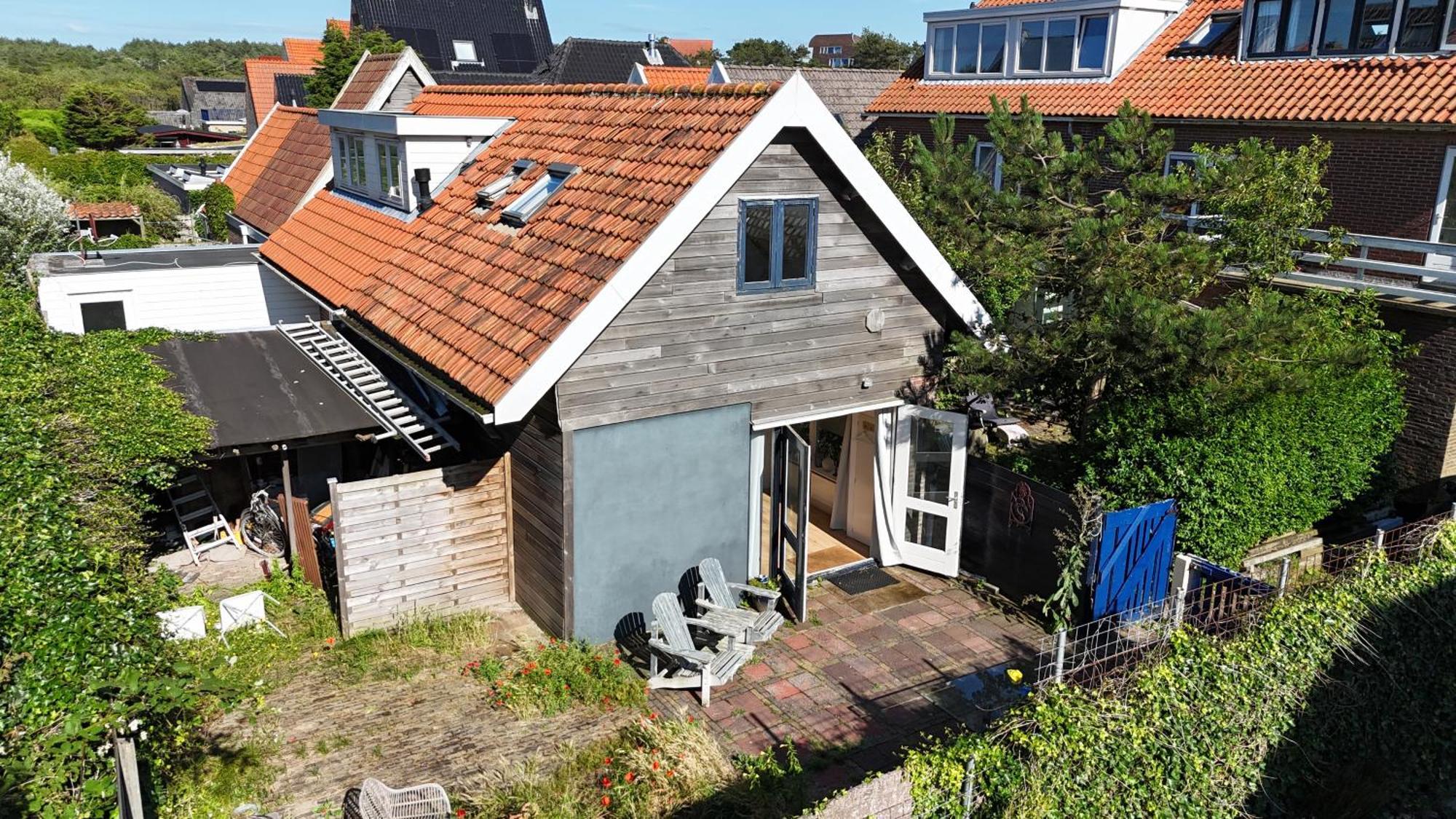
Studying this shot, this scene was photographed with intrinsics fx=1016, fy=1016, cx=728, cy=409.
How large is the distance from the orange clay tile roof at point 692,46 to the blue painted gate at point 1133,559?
102 metres

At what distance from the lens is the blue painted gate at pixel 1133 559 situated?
36.5ft

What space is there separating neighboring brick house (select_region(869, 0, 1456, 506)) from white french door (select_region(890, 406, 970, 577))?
23.6 ft

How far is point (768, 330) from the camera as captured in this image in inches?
450

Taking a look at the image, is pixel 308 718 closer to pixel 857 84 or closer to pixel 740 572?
pixel 740 572

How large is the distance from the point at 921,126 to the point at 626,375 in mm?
18586

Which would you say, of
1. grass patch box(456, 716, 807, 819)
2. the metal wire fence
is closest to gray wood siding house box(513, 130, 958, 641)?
grass patch box(456, 716, 807, 819)

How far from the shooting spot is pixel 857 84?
29750mm

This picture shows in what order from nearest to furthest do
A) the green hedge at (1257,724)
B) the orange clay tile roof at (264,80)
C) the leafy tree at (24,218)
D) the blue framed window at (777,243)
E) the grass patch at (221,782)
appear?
the green hedge at (1257,724), the grass patch at (221,782), the blue framed window at (777,243), the leafy tree at (24,218), the orange clay tile roof at (264,80)

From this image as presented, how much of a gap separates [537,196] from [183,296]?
885 cm

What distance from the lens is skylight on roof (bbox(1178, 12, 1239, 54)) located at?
21.7 m

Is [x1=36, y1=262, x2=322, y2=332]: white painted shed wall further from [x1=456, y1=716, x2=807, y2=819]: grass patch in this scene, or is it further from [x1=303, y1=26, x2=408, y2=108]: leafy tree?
[x1=303, y1=26, x2=408, y2=108]: leafy tree

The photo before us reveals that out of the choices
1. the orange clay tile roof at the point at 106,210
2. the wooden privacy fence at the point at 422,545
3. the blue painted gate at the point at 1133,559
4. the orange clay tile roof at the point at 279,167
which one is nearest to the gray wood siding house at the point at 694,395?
the wooden privacy fence at the point at 422,545

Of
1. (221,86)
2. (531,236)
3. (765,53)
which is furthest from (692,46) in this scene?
(531,236)

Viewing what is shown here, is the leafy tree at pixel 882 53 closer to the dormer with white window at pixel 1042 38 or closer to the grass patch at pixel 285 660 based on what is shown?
the dormer with white window at pixel 1042 38
